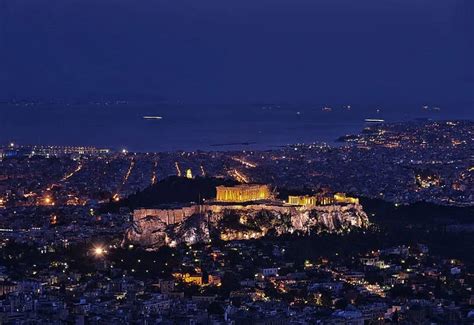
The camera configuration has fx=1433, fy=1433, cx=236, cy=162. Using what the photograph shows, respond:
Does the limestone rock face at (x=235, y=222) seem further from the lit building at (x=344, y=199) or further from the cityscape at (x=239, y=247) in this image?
the lit building at (x=344, y=199)

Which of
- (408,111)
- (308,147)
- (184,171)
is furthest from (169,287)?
(408,111)

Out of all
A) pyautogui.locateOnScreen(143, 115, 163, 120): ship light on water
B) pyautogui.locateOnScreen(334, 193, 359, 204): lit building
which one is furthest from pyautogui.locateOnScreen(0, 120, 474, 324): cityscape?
pyautogui.locateOnScreen(143, 115, 163, 120): ship light on water

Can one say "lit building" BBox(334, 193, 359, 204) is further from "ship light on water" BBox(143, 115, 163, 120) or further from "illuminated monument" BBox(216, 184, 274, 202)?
"ship light on water" BBox(143, 115, 163, 120)

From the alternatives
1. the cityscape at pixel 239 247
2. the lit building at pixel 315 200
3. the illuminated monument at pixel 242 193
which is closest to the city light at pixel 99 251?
the cityscape at pixel 239 247

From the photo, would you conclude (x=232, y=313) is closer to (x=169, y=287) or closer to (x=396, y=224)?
(x=169, y=287)

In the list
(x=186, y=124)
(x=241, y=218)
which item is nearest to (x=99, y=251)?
(x=241, y=218)

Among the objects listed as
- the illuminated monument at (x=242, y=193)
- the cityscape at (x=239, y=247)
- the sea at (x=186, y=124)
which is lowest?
the cityscape at (x=239, y=247)

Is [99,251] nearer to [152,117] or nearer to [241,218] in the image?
[241,218]
